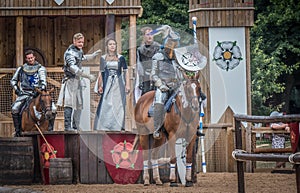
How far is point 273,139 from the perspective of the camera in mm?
19781

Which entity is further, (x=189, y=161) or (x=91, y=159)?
(x=91, y=159)

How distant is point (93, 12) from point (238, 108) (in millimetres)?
5030

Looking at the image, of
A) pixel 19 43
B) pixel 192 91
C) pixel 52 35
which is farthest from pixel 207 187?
pixel 52 35

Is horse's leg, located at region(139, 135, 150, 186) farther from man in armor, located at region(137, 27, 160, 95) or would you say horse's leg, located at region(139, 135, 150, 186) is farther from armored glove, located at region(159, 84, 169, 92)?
man in armor, located at region(137, 27, 160, 95)

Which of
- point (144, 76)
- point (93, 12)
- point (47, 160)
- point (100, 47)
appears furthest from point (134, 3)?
point (47, 160)

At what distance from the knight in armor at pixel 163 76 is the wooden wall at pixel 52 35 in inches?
422

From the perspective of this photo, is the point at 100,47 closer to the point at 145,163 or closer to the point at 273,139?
the point at 273,139

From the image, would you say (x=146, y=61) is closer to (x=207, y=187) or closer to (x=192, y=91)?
(x=192, y=91)

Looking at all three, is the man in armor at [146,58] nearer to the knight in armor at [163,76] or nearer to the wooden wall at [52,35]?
the knight in armor at [163,76]

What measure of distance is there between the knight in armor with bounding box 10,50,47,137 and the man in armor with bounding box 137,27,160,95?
1906mm

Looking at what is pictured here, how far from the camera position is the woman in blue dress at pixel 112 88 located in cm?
1780

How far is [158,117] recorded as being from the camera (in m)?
15.9

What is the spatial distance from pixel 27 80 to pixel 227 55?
517cm

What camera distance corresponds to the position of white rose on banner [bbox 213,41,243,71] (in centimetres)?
2072
